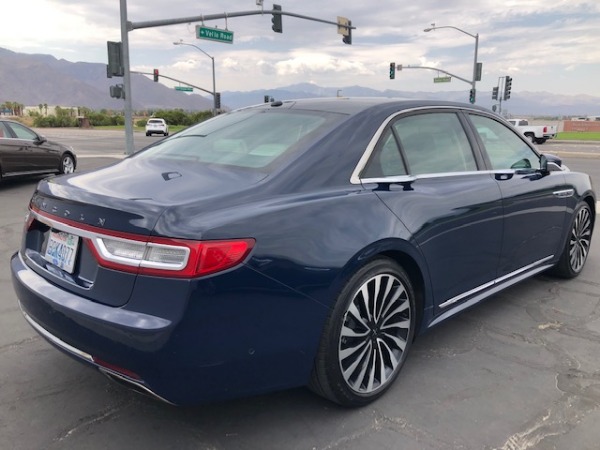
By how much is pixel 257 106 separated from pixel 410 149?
119 cm

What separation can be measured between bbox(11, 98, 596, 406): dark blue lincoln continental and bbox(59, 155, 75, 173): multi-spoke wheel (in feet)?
30.8

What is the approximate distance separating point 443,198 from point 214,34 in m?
20.2

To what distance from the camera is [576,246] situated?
486 centimetres

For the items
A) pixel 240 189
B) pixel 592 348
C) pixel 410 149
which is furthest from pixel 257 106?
pixel 592 348

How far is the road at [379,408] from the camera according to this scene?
249cm

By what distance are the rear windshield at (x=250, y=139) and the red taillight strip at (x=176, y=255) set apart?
0.66 metres

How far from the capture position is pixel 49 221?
2.55 metres

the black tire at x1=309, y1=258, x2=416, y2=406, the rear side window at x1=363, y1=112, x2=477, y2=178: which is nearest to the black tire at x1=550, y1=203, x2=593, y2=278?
the rear side window at x1=363, y1=112, x2=477, y2=178

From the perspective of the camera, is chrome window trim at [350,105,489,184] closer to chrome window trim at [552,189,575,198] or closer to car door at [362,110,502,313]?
car door at [362,110,502,313]

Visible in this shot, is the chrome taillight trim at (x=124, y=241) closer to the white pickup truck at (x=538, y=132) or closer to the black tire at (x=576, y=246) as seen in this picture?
the black tire at (x=576, y=246)

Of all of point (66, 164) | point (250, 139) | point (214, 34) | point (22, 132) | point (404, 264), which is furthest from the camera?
point (214, 34)

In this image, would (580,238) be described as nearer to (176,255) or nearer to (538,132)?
(176,255)

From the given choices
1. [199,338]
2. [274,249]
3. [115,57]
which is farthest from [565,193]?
[115,57]

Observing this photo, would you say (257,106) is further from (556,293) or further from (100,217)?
(556,293)
